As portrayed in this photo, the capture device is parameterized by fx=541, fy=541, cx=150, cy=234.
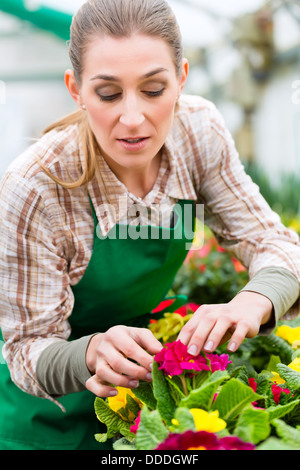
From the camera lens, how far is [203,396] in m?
0.81

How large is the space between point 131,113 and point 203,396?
606mm

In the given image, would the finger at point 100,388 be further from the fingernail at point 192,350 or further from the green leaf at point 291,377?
the green leaf at point 291,377

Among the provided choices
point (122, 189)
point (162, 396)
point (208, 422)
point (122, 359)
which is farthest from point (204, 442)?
point (122, 189)

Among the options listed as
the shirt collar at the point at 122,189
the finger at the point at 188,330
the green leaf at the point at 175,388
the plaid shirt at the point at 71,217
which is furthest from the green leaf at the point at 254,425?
the shirt collar at the point at 122,189

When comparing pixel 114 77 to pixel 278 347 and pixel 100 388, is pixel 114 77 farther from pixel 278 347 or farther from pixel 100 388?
pixel 278 347

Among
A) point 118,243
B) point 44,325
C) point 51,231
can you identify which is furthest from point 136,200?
point 44,325

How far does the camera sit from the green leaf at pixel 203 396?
0.80 metres

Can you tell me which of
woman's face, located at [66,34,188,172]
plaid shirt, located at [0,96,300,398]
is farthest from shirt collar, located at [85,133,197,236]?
woman's face, located at [66,34,188,172]

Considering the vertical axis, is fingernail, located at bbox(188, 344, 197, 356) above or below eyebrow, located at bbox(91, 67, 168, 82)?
below

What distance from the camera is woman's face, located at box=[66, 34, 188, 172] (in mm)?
1125

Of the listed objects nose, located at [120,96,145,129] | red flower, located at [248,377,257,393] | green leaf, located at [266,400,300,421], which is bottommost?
red flower, located at [248,377,257,393]

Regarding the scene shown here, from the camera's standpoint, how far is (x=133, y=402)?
1019 millimetres

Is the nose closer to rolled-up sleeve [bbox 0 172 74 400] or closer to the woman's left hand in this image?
rolled-up sleeve [bbox 0 172 74 400]
